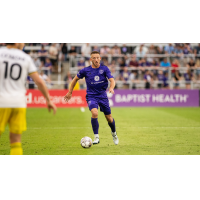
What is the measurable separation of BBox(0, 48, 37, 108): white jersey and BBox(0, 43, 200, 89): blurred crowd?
1726 centimetres

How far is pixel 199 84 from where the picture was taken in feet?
75.9

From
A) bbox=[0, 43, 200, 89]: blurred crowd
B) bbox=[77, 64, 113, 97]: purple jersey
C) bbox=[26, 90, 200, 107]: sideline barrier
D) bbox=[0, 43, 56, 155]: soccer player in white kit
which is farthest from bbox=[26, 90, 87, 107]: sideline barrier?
bbox=[0, 43, 56, 155]: soccer player in white kit

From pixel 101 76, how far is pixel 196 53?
642 inches

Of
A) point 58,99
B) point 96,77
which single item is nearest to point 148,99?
point 58,99

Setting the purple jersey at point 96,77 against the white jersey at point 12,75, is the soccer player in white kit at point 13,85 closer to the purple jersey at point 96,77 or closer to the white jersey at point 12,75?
the white jersey at point 12,75

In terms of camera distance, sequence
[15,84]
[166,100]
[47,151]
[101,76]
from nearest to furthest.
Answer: [15,84]
[47,151]
[101,76]
[166,100]

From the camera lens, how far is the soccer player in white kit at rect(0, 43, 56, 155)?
15.1 ft

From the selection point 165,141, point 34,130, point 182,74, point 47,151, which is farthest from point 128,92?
point 47,151

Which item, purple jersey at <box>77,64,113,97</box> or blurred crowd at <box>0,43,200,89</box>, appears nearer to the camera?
purple jersey at <box>77,64,113,97</box>

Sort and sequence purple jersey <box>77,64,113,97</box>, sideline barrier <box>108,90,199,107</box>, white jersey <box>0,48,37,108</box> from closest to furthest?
white jersey <box>0,48,37,108</box>, purple jersey <box>77,64,113,97</box>, sideline barrier <box>108,90,199,107</box>

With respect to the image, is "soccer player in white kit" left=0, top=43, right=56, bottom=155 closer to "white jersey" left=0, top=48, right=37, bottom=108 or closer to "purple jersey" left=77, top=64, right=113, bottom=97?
"white jersey" left=0, top=48, right=37, bottom=108

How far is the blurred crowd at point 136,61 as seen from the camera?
2222cm

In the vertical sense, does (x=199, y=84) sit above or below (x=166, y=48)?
below
